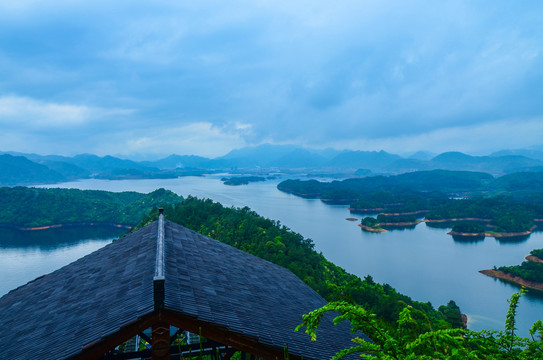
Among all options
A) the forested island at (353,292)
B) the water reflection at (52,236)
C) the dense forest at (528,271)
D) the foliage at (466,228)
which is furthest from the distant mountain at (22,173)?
the dense forest at (528,271)

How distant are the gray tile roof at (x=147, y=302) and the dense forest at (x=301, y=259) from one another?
7764 millimetres

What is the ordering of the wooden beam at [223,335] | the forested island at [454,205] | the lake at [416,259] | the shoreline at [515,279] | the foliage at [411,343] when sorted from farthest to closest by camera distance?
the forested island at [454,205] < the shoreline at [515,279] < the lake at [416,259] < the wooden beam at [223,335] < the foliage at [411,343]

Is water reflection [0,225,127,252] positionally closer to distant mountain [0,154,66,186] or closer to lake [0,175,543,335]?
lake [0,175,543,335]

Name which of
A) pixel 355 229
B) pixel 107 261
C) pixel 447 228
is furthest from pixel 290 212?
pixel 107 261

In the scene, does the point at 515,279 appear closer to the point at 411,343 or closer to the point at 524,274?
the point at 524,274

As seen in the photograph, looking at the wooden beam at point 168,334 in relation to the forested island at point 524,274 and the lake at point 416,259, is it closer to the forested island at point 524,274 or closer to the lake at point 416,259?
the lake at point 416,259

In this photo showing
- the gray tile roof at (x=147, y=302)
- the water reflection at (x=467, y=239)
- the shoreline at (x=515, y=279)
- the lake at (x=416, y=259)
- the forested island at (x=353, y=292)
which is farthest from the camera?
the water reflection at (x=467, y=239)

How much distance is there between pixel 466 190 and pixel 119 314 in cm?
14413

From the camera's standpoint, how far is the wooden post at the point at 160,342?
3607mm

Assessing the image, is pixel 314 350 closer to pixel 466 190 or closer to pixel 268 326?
pixel 268 326

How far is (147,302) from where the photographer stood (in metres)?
3.76

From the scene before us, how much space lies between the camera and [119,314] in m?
3.76

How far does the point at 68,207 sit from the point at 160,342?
79.6 metres

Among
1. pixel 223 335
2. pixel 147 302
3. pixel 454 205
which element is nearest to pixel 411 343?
pixel 223 335
